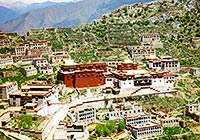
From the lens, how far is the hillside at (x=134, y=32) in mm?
59562

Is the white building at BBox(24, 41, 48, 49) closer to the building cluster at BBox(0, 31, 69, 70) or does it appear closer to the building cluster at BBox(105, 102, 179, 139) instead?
the building cluster at BBox(0, 31, 69, 70)

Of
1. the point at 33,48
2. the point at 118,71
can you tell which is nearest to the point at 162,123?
the point at 118,71

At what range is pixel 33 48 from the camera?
56.9 m

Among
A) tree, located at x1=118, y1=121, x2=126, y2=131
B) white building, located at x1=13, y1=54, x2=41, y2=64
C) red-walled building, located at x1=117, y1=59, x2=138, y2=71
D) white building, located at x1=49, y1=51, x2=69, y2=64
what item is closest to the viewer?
tree, located at x1=118, y1=121, x2=126, y2=131

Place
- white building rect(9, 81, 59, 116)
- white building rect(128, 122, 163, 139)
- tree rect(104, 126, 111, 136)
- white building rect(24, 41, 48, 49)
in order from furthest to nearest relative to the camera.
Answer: white building rect(24, 41, 48, 49) → white building rect(128, 122, 163, 139) → white building rect(9, 81, 59, 116) → tree rect(104, 126, 111, 136)

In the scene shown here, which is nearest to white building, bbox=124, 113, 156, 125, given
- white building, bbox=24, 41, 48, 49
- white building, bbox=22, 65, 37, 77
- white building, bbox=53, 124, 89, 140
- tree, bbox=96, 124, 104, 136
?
tree, bbox=96, 124, 104, 136

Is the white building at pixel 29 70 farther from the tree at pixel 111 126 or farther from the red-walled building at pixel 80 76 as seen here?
the tree at pixel 111 126

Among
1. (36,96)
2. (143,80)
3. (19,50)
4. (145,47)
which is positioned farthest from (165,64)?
(36,96)

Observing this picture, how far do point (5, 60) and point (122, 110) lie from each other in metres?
15.5

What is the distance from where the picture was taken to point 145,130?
134ft

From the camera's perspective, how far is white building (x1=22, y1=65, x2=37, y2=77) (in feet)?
165

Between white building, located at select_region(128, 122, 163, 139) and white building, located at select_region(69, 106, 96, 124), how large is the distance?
3218 millimetres

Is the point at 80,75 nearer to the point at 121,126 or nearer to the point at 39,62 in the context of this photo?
the point at 39,62

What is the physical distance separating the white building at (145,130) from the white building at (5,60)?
17.1m
